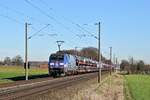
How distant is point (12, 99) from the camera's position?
25281 mm

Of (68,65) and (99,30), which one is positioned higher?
(99,30)

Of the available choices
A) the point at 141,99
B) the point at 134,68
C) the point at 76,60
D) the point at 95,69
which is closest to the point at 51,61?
the point at 76,60

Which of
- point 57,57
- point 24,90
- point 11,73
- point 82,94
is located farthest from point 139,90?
point 11,73

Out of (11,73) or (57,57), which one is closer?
(57,57)

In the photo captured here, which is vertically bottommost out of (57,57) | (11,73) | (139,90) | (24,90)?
(139,90)

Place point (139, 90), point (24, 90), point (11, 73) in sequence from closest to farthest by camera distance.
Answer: point (24, 90) → point (139, 90) → point (11, 73)

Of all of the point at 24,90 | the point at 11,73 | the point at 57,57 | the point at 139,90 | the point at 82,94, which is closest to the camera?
the point at 82,94

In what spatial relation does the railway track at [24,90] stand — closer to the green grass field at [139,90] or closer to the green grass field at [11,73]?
the green grass field at [139,90]

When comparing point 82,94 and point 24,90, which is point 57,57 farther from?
point 82,94

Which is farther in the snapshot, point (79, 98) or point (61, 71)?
point (61, 71)

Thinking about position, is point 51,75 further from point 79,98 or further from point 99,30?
point 79,98

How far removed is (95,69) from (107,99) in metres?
106

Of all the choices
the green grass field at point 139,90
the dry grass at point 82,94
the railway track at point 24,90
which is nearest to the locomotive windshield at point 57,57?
the green grass field at point 139,90

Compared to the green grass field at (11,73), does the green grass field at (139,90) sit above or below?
below
